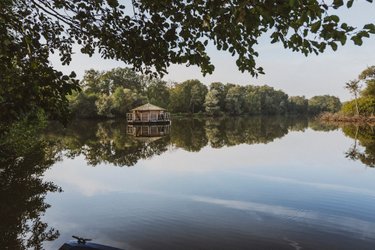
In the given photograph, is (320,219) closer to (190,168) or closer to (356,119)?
(190,168)

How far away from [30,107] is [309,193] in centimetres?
1135

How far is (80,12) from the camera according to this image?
5.23 m

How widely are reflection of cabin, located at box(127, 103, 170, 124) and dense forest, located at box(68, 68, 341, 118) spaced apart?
16.3 meters

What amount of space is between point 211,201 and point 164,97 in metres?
95.7

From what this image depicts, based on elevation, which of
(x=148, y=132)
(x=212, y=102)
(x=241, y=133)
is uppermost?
(x=212, y=102)

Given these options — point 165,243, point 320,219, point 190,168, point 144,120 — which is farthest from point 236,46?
point 144,120

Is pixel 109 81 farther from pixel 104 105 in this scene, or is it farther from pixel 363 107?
pixel 363 107

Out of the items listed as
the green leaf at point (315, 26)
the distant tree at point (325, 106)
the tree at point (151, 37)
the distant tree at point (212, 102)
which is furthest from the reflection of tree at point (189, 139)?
the distant tree at point (325, 106)

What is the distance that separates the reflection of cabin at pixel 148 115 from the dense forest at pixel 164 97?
1631cm

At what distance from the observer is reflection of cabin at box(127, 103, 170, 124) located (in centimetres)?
5812

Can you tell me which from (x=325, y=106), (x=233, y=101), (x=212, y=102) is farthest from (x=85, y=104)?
(x=325, y=106)

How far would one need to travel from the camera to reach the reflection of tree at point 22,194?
7977mm

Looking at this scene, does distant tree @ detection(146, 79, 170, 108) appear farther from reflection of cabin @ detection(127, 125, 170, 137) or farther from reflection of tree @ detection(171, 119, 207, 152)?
reflection of tree @ detection(171, 119, 207, 152)

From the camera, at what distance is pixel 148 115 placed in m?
59.1
